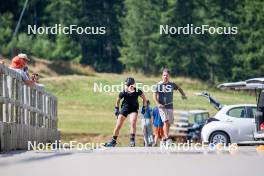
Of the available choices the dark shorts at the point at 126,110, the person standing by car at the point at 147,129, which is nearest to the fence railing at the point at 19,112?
the dark shorts at the point at 126,110

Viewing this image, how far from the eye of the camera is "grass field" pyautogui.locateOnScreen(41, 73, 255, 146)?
5828 cm

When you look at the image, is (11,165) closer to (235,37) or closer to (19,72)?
(19,72)

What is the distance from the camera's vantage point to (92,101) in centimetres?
7144

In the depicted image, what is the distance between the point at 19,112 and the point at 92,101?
172 ft

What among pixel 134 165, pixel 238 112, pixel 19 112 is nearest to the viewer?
pixel 134 165

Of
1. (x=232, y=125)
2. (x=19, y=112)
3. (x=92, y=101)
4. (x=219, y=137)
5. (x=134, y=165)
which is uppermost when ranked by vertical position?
(x=92, y=101)

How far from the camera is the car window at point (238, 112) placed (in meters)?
29.1

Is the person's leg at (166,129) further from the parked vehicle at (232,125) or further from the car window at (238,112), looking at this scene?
the car window at (238,112)

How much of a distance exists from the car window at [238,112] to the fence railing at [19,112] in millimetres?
5668

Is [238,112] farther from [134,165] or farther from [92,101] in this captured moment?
[92,101]

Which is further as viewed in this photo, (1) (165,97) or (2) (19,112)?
(1) (165,97)

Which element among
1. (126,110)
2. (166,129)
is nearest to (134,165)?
(126,110)

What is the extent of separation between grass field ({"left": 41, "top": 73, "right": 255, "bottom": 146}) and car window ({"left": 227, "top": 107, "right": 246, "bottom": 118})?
22.3 m

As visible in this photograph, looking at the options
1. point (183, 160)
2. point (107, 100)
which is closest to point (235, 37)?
point (107, 100)
